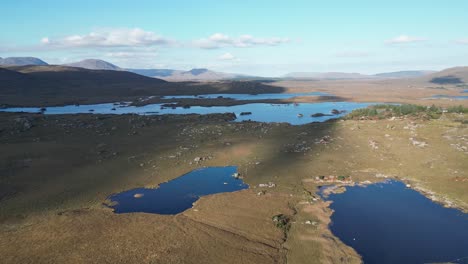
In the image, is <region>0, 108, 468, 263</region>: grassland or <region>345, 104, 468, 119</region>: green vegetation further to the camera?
<region>345, 104, 468, 119</region>: green vegetation

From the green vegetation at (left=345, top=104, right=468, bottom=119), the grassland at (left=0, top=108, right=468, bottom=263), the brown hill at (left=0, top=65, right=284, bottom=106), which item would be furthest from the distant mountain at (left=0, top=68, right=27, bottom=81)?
the green vegetation at (left=345, top=104, right=468, bottom=119)

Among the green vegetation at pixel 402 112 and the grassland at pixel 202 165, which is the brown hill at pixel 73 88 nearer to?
the grassland at pixel 202 165

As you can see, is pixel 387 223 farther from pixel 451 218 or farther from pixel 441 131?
pixel 441 131

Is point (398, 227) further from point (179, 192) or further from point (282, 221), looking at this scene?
point (179, 192)

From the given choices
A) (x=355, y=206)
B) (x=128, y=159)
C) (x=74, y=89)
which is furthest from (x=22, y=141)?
(x=74, y=89)

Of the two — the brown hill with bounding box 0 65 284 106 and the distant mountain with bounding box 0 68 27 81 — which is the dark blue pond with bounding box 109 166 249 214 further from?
the distant mountain with bounding box 0 68 27 81

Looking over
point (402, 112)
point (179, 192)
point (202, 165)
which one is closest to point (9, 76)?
point (202, 165)

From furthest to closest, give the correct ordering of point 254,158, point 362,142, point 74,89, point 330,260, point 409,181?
1. point 74,89
2. point 362,142
3. point 254,158
4. point 409,181
5. point 330,260
